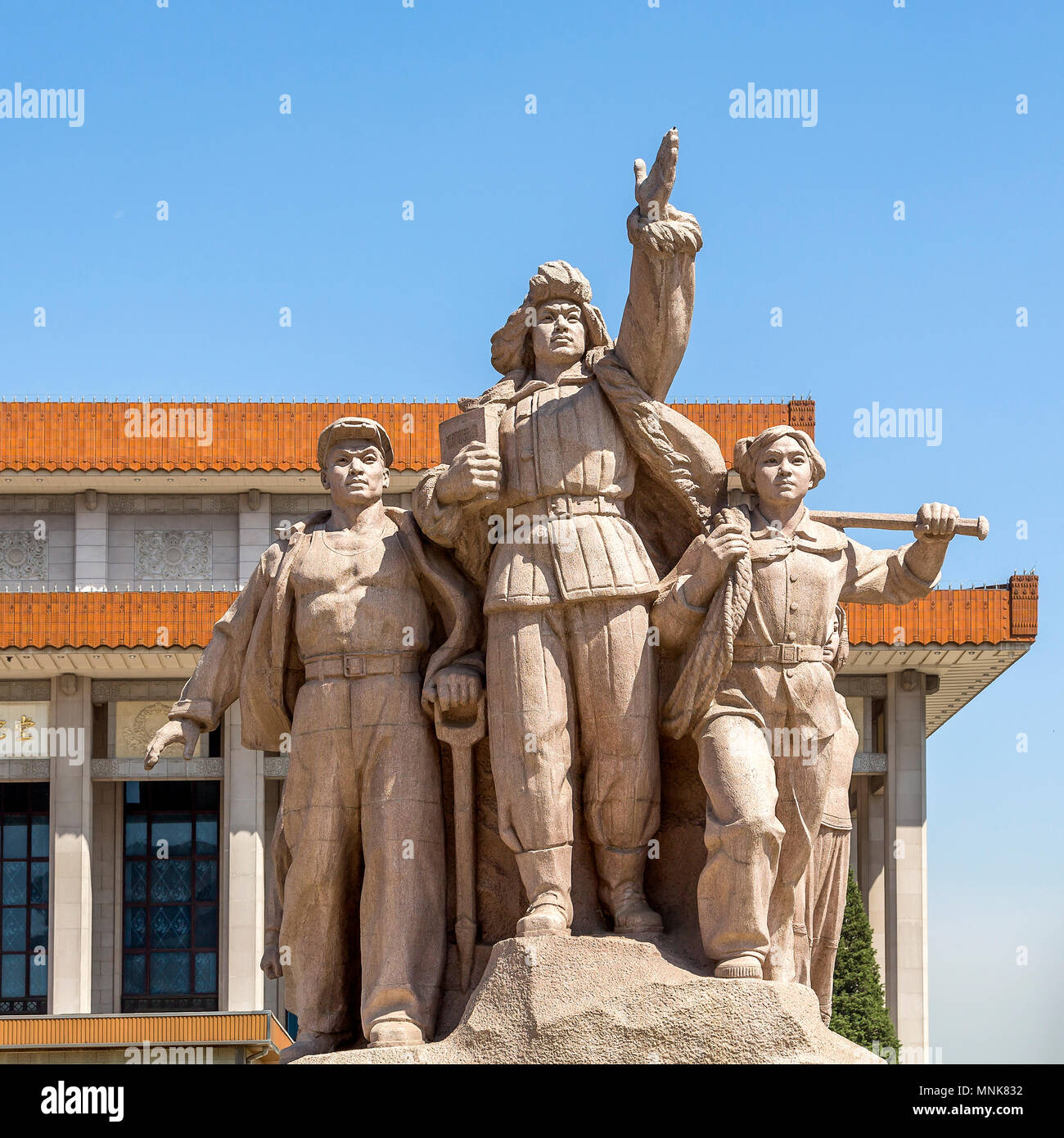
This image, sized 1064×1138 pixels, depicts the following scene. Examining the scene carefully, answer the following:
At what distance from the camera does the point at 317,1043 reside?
9812 millimetres

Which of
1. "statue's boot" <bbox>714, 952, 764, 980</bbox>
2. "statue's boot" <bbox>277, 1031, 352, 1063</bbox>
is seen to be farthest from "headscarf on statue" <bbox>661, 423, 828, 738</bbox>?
"statue's boot" <bbox>277, 1031, 352, 1063</bbox>

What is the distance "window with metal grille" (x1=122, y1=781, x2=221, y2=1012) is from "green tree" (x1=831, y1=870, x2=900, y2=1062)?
1381cm

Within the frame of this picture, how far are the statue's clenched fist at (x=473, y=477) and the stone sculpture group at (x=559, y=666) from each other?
12mm

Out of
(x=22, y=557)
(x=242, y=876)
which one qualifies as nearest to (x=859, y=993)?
(x=242, y=876)

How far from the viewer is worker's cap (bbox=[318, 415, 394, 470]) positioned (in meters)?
10.1

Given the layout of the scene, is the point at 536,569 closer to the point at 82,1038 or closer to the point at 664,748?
the point at 664,748

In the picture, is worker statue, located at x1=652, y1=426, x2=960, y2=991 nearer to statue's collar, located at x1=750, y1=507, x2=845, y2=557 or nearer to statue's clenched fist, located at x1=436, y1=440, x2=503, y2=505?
statue's collar, located at x1=750, y1=507, x2=845, y2=557

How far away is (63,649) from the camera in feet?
110

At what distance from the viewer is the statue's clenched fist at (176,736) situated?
32.0 feet

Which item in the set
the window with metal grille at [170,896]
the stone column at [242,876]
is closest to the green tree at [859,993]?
the stone column at [242,876]

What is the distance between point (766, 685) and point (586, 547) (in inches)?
41.3

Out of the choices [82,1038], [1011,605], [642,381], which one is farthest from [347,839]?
[1011,605]

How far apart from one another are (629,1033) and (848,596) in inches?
97.9

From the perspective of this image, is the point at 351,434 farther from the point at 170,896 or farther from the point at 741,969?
the point at 170,896
